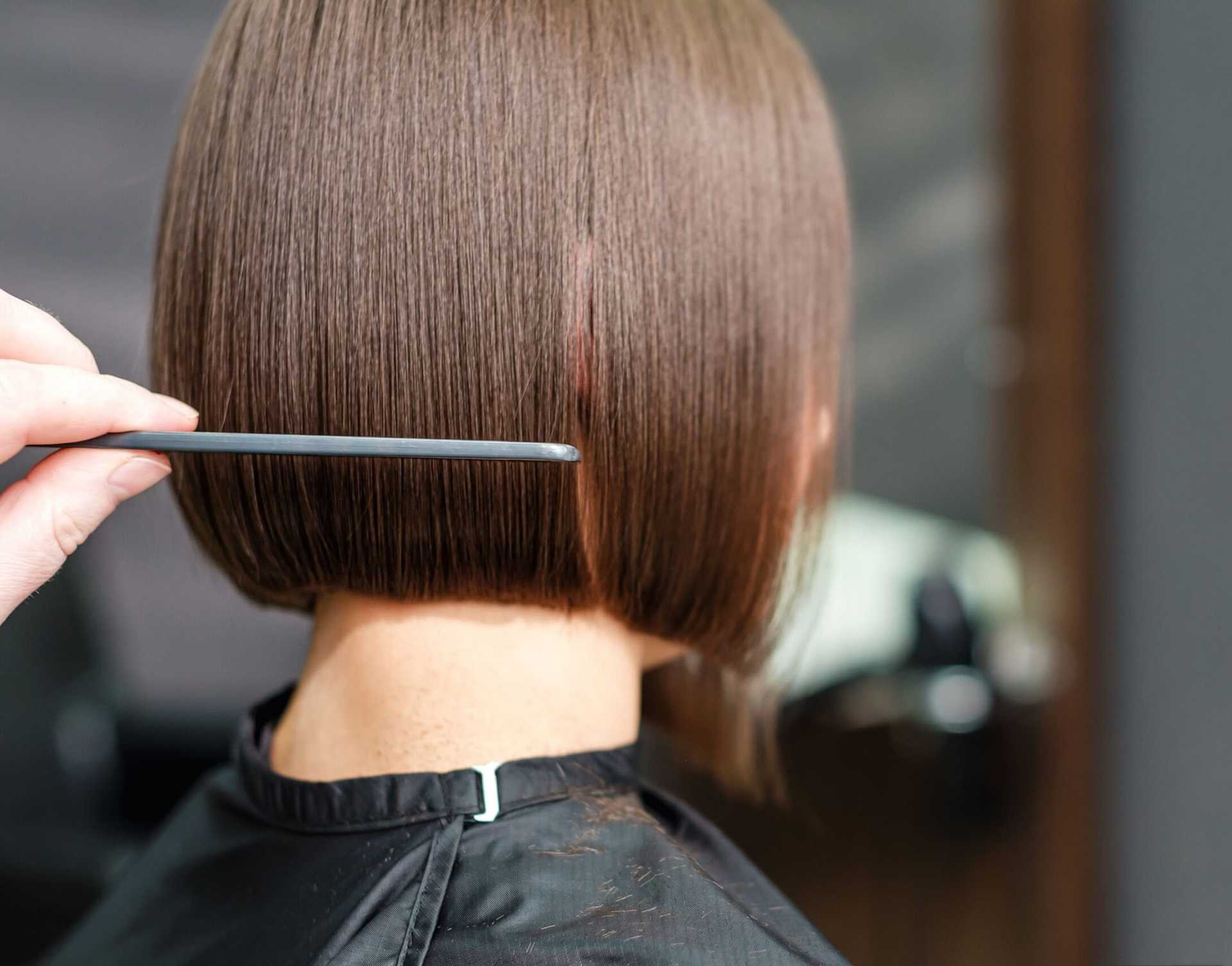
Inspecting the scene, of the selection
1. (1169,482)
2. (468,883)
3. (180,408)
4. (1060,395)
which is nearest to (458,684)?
(468,883)

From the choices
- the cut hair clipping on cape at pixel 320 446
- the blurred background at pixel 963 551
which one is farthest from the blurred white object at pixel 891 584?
the cut hair clipping on cape at pixel 320 446

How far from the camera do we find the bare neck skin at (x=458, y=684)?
1.64ft

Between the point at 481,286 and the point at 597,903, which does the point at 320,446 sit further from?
the point at 597,903

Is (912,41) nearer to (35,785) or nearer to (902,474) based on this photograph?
(902,474)

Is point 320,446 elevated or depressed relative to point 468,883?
elevated

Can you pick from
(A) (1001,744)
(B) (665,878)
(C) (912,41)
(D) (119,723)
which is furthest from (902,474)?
(D) (119,723)

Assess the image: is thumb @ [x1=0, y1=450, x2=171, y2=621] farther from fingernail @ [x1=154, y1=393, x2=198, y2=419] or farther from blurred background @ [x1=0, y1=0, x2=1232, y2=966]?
blurred background @ [x1=0, y1=0, x2=1232, y2=966]

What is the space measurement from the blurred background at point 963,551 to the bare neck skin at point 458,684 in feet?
1.06

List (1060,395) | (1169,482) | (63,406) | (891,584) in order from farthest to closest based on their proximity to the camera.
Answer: (891,584), (1060,395), (1169,482), (63,406)

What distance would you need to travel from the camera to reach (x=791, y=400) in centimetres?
54

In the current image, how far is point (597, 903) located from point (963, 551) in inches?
46.0

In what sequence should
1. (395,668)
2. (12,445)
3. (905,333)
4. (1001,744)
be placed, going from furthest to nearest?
1. (905,333)
2. (1001,744)
3. (395,668)
4. (12,445)

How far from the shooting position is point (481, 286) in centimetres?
44

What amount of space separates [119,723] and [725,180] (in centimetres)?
120
